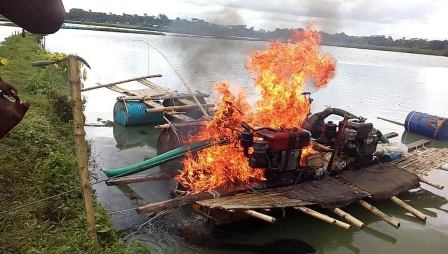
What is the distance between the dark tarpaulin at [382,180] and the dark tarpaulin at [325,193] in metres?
0.59

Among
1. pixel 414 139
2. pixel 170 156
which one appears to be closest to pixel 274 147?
pixel 170 156

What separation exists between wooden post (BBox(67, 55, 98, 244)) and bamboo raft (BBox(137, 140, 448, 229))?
2.29m

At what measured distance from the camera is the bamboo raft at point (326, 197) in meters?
8.85

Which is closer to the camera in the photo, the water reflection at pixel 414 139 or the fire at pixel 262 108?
the fire at pixel 262 108

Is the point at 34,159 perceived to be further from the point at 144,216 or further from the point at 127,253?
the point at 127,253

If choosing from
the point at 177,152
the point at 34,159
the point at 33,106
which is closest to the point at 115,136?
the point at 33,106

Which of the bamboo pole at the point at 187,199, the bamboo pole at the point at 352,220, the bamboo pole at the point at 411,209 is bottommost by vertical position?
the bamboo pole at the point at 411,209

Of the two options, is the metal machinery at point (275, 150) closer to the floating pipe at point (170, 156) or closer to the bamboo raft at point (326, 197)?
the bamboo raft at point (326, 197)

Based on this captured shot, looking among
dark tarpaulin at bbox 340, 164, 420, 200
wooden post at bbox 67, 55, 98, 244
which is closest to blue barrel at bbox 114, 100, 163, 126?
dark tarpaulin at bbox 340, 164, 420, 200

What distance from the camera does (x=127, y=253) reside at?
5.97m

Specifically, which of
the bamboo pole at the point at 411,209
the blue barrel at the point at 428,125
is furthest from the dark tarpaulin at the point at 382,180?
the blue barrel at the point at 428,125

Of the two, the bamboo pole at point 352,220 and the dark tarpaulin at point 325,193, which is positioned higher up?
the dark tarpaulin at point 325,193

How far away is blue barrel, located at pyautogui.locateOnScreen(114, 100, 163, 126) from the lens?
1845 cm

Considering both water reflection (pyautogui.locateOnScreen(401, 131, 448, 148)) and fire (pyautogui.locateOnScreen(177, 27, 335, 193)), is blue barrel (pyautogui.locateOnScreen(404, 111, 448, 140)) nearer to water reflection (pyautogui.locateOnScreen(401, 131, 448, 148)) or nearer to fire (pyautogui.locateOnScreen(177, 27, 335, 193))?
water reflection (pyautogui.locateOnScreen(401, 131, 448, 148))
